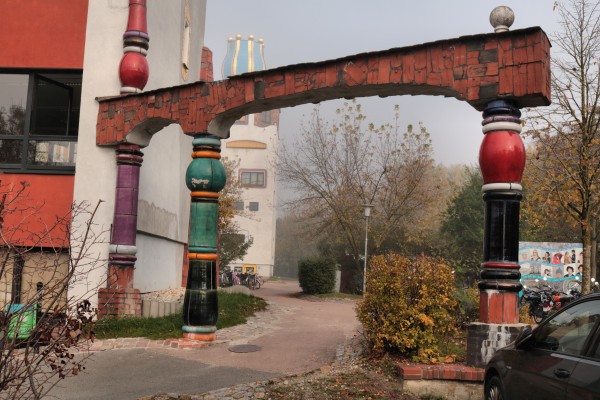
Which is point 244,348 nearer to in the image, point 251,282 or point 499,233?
point 499,233

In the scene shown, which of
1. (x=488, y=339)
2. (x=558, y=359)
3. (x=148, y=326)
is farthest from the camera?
(x=148, y=326)

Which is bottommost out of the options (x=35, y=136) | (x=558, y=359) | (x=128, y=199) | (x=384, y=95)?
(x=558, y=359)

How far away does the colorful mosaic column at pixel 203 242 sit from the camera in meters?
9.12

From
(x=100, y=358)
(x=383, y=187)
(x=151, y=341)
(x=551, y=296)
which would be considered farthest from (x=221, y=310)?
(x=383, y=187)

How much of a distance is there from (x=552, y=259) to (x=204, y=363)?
1573cm

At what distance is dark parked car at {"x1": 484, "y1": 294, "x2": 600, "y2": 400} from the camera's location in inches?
148

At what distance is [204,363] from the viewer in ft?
26.0

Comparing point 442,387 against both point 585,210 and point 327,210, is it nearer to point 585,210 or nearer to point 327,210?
point 585,210

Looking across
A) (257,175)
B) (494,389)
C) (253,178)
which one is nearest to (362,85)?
(494,389)

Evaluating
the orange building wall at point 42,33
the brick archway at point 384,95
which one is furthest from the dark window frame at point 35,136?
the brick archway at point 384,95

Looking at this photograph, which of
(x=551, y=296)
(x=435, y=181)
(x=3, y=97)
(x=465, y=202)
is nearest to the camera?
(x=3, y=97)

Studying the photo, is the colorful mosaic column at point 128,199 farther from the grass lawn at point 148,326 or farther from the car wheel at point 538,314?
the car wheel at point 538,314

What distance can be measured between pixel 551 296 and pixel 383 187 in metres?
13.0

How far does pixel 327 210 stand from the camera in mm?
29578
